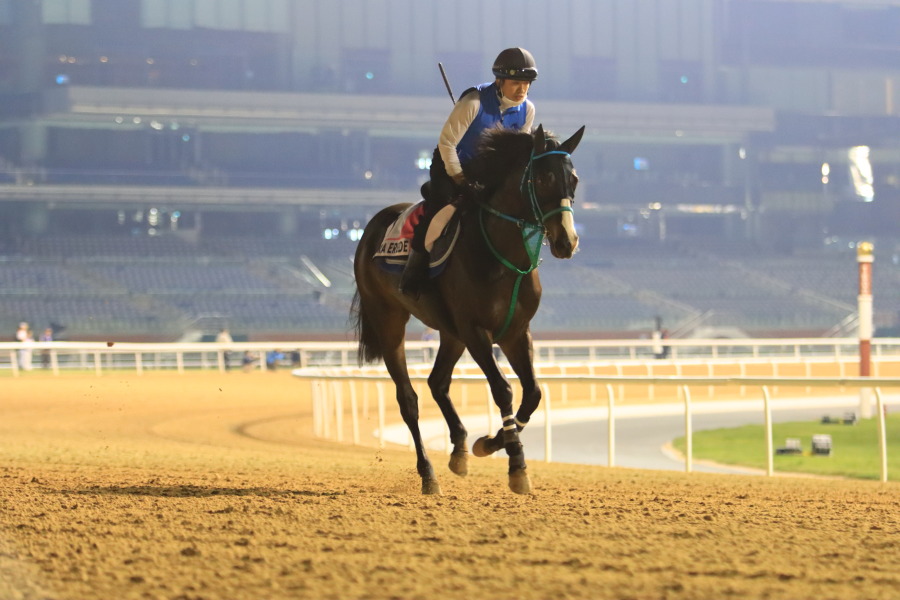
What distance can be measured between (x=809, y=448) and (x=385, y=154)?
107 feet

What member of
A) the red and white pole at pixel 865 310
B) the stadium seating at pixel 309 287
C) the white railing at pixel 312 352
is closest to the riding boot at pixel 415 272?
the red and white pole at pixel 865 310

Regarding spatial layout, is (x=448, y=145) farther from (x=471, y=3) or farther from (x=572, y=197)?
(x=471, y=3)

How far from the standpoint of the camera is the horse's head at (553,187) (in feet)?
16.4

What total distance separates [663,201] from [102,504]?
139 feet

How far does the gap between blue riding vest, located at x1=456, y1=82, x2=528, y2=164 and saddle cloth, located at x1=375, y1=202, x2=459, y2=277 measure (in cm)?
29

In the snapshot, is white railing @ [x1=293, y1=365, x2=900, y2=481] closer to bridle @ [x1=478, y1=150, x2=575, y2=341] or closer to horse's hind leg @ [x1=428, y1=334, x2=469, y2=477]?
horse's hind leg @ [x1=428, y1=334, x2=469, y2=477]

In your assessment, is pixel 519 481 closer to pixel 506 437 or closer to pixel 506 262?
pixel 506 437

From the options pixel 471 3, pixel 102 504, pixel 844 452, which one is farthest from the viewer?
pixel 471 3

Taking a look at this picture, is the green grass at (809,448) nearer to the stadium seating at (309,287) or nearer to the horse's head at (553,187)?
the horse's head at (553,187)

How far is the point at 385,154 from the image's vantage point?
44562 millimetres

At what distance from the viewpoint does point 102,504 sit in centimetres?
488

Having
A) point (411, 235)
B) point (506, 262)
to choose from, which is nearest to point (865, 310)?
point (411, 235)

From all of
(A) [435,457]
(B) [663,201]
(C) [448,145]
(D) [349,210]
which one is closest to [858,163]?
(B) [663,201]

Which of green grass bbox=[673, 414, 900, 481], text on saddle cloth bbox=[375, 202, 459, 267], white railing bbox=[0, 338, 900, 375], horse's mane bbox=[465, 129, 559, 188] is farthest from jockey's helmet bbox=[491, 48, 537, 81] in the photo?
white railing bbox=[0, 338, 900, 375]
